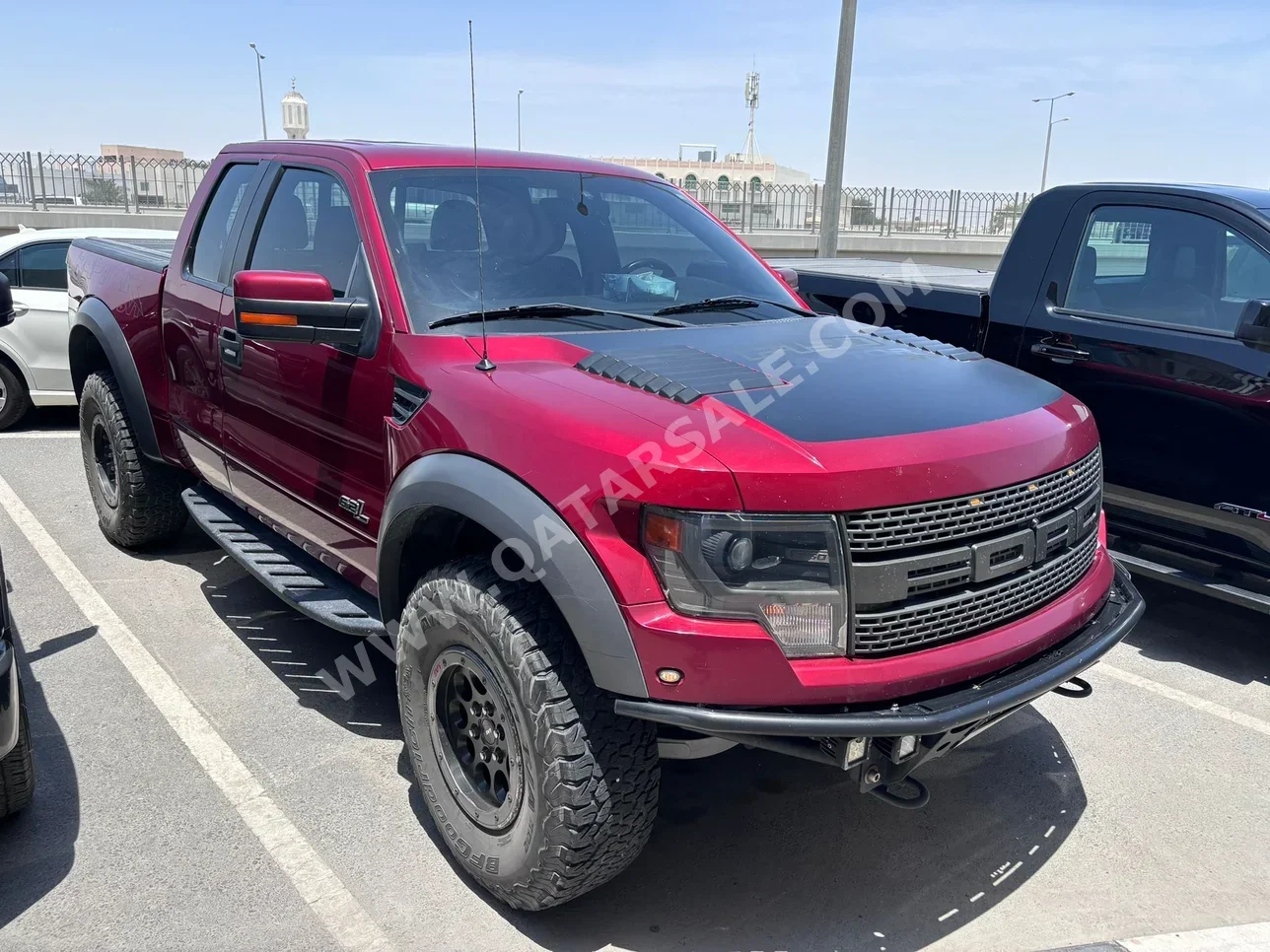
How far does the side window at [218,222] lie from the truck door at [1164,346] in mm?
3794

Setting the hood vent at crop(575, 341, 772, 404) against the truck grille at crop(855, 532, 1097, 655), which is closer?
the truck grille at crop(855, 532, 1097, 655)

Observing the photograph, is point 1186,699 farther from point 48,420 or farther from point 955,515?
point 48,420

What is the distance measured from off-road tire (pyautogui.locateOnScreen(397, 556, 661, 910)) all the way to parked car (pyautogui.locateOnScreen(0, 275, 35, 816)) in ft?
3.74

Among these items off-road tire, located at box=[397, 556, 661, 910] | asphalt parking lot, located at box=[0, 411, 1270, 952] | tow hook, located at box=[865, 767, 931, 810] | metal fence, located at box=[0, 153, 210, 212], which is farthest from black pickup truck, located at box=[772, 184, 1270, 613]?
metal fence, located at box=[0, 153, 210, 212]

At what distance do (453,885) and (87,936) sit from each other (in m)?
0.96

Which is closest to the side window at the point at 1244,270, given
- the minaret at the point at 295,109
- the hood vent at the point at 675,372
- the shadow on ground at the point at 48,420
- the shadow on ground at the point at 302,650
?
the hood vent at the point at 675,372

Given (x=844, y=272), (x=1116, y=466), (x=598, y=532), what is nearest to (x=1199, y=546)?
(x=1116, y=466)

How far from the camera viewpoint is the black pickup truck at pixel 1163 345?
4352 millimetres

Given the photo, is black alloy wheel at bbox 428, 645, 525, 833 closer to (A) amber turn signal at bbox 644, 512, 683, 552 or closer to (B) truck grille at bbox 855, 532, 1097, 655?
(A) amber turn signal at bbox 644, 512, 683, 552

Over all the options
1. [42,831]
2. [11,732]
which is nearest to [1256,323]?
[11,732]

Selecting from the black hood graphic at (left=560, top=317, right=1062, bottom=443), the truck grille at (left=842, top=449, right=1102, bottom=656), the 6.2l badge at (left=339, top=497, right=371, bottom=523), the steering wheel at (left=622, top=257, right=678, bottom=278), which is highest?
the steering wheel at (left=622, top=257, right=678, bottom=278)

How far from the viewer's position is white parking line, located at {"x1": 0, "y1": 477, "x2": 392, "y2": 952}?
9.22 ft

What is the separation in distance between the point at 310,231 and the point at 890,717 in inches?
109

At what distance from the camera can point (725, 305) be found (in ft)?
12.3
